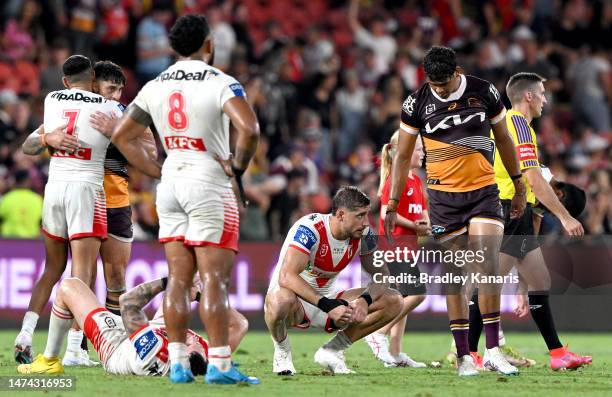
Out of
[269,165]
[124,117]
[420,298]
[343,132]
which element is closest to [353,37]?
[343,132]

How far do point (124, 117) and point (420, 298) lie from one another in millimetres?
4137

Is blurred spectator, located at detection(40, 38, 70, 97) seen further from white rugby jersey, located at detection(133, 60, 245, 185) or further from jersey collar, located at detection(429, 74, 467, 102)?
white rugby jersey, located at detection(133, 60, 245, 185)

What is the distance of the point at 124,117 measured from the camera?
28.8 feet

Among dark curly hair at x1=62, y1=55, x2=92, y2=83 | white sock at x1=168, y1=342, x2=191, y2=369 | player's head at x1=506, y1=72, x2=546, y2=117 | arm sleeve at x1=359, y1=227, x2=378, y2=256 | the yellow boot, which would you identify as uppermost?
player's head at x1=506, y1=72, x2=546, y2=117

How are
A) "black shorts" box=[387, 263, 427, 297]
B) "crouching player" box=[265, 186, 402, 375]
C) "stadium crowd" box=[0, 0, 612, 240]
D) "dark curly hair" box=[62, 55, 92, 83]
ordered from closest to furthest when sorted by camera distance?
"crouching player" box=[265, 186, 402, 375]
"dark curly hair" box=[62, 55, 92, 83]
"black shorts" box=[387, 263, 427, 297]
"stadium crowd" box=[0, 0, 612, 240]

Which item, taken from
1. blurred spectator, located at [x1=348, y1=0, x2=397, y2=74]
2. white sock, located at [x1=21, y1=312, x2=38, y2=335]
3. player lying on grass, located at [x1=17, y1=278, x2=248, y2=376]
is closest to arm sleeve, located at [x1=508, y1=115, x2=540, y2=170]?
player lying on grass, located at [x1=17, y1=278, x2=248, y2=376]

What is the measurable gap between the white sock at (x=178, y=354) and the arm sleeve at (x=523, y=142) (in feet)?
12.3

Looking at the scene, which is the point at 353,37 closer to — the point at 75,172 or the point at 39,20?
the point at 39,20

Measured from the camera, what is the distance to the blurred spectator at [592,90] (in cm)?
2294

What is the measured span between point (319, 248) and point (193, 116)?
212cm

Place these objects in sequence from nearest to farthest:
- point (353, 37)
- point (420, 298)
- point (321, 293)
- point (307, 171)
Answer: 1. point (321, 293)
2. point (420, 298)
3. point (307, 171)
4. point (353, 37)

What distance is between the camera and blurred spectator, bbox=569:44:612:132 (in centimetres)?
2294

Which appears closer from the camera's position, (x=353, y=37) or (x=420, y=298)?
(x=420, y=298)

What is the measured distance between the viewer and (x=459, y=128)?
10.0 meters
